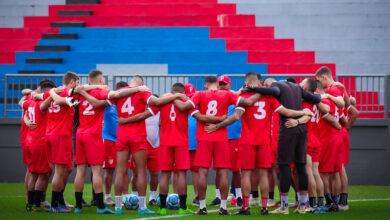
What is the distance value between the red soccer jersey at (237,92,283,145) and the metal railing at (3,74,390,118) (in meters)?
5.74

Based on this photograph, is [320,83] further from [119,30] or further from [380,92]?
[119,30]

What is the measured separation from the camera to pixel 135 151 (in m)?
8.87

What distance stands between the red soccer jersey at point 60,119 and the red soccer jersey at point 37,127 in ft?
1.57

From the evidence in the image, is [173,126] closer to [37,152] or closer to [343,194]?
[37,152]

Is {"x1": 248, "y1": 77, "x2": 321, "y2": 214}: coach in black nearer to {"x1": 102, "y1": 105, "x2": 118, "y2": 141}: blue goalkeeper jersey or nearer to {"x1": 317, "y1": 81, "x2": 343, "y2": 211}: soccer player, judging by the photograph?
{"x1": 317, "y1": 81, "x2": 343, "y2": 211}: soccer player

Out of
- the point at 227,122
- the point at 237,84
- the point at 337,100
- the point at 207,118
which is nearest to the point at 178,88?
the point at 207,118

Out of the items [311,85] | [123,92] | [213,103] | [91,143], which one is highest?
[311,85]

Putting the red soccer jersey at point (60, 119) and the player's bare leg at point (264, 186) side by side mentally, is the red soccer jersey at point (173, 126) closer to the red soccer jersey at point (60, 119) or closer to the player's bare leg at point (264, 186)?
the player's bare leg at point (264, 186)

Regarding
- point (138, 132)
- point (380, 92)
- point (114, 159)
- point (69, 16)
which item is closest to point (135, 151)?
point (138, 132)

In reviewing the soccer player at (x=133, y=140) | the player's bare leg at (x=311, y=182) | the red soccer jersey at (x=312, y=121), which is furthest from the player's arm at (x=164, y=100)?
the player's bare leg at (x=311, y=182)

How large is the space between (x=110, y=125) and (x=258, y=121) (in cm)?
294

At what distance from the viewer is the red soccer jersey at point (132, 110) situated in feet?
29.1

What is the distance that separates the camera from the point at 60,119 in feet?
30.2

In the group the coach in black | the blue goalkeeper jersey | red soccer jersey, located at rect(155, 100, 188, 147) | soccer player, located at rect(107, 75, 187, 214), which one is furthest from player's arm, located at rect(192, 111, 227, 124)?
the blue goalkeeper jersey
